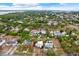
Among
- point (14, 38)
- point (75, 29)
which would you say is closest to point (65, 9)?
point (75, 29)

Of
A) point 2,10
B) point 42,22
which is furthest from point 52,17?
point 2,10

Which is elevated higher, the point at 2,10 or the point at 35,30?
the point at 2,10

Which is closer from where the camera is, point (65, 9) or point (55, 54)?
point (55, 54)

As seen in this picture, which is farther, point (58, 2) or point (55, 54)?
point (58, 2)

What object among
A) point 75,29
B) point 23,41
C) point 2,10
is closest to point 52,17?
point 75,29

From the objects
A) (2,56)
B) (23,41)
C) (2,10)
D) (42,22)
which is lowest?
(2,56)

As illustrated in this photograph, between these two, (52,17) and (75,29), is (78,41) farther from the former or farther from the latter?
(52,17)

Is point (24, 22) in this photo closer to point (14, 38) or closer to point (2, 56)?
point (14, 38)

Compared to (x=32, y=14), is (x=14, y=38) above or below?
below
